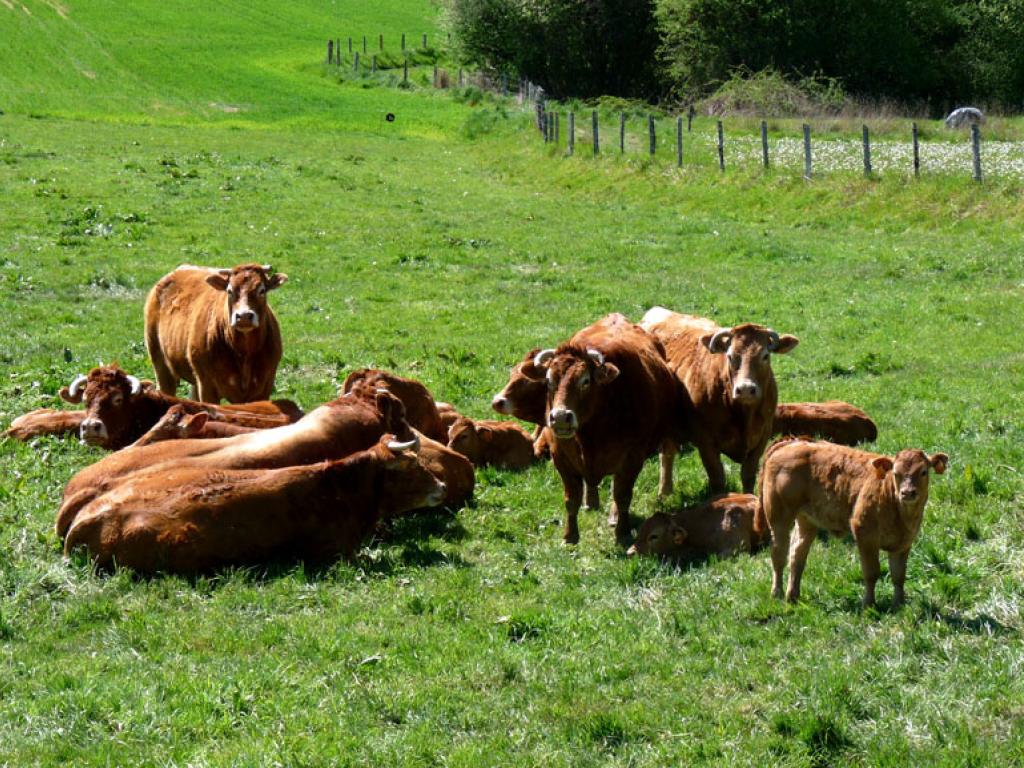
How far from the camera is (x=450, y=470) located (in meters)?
12.0

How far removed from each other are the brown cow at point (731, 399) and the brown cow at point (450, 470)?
1771 mm

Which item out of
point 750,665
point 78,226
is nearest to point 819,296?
point 750,665

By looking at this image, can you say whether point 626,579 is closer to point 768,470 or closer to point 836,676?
point 768,470

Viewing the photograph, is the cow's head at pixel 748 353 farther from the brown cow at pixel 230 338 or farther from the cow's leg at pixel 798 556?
the brown cow at pixel 230 338

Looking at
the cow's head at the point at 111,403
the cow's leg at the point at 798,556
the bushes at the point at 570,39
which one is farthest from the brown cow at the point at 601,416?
the bushes at the point at 570,39

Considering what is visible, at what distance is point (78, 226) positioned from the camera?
29625 mm

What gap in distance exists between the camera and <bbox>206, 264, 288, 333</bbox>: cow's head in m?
14.0

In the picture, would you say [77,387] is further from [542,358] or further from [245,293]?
[542,358]

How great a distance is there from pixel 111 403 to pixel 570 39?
207ft

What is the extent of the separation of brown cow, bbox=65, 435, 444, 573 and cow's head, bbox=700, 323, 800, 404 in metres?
2.76

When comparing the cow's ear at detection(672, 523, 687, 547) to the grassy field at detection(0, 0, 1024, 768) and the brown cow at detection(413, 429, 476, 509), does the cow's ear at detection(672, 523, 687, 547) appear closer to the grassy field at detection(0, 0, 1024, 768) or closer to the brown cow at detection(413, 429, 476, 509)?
the grassy field at detection(0, 0, 1024, 768)

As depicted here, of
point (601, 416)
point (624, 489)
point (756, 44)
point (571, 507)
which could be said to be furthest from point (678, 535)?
point (756, 44)

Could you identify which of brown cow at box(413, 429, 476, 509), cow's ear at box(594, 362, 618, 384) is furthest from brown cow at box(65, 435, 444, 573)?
cow's ear at box(594, 362, 618, 384)

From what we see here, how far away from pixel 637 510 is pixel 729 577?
2.24 metres
